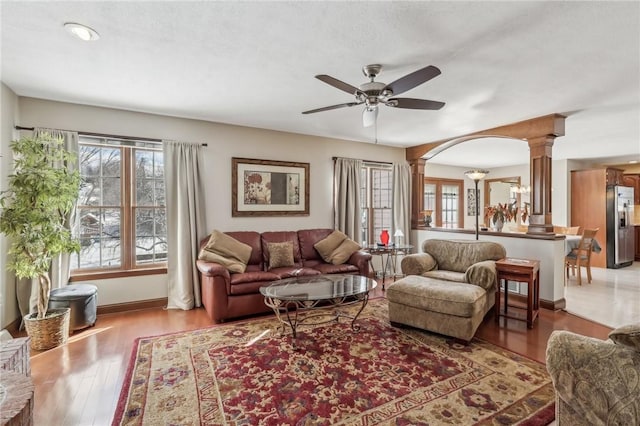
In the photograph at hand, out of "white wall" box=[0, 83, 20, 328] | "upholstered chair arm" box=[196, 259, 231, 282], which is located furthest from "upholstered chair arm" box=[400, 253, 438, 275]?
"white wall" box=[0, 83, 20, 328]

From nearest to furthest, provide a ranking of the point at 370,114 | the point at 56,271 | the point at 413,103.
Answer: the point at 413,103 → the point at 370,114 → the point at 56,271


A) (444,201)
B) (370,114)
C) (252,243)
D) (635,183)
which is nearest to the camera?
(370,114)

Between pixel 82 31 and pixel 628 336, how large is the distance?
352 centimetres

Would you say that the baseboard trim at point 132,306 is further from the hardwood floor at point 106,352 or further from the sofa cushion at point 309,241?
the sofa cushion at point 309,241

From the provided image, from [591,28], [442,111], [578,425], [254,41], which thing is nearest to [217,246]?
[254,41]

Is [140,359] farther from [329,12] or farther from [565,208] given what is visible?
[565,208]

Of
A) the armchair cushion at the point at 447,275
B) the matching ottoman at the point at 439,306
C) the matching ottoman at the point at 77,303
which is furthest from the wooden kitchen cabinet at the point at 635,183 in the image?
the matching ottoman at the point at 77,303

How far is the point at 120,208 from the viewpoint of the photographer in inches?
159

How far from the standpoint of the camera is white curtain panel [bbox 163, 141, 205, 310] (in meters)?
4.15

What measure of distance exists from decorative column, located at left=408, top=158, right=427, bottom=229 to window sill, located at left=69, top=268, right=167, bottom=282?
455 cm

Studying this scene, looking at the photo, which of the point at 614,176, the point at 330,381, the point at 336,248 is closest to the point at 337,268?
the point at 336,248

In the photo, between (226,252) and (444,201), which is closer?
(226,252)

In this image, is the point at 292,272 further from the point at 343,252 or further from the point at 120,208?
the point at 120,208

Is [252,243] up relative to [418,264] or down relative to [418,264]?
up
